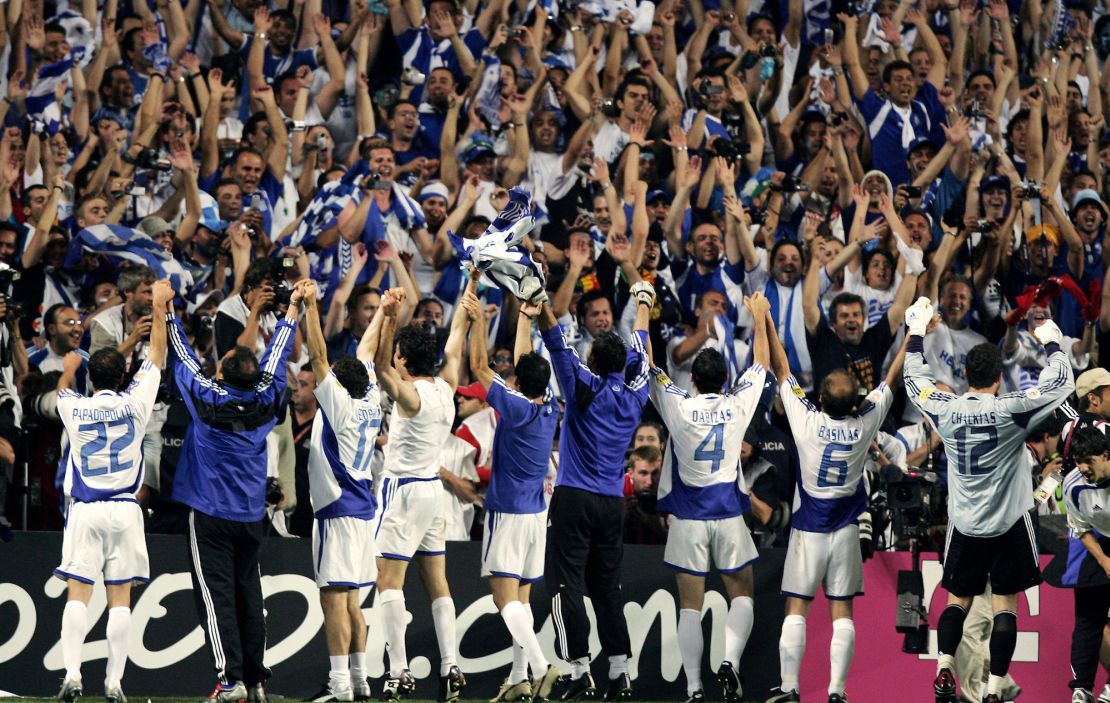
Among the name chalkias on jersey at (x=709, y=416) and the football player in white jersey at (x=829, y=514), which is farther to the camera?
the name chalkias on jersey at (x=709, y=416)

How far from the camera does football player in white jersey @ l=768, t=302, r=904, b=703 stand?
9.90 m

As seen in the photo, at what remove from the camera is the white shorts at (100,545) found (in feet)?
30.6

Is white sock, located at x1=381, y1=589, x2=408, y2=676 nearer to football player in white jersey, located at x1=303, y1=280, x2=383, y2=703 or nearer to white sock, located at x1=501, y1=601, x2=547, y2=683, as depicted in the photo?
football player in white jersey, located at x1=303, y1=280, x2=383, y2=703

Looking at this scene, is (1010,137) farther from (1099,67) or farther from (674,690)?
(674,690)

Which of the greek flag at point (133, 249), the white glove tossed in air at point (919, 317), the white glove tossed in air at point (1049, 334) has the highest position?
the greek flag at point (133, 249)

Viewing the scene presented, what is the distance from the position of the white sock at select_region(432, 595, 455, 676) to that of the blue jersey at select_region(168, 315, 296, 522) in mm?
1299

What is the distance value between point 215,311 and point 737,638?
4.95 m

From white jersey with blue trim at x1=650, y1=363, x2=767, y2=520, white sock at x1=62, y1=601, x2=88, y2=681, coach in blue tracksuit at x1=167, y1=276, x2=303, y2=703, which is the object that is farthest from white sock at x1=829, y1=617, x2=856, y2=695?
white sock at x1=62, y1=601, x2=88, y2=681

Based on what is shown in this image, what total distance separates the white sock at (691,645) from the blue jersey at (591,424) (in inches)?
36.6

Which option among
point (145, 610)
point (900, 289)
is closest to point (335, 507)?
point (145, 610)

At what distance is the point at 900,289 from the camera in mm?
13281

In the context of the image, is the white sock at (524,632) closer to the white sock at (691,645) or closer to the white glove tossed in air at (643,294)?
the white sock at (691,645)

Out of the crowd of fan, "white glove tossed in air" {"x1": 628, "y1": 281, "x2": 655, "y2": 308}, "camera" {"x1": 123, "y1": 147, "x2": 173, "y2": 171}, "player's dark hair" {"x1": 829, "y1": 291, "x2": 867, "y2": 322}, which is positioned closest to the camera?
"white glove tossed in air" {"x1": 628, "y1": 281, "x2": 655, "y2": 308}

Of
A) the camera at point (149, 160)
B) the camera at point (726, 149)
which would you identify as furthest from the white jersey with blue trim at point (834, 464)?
the camera at point (149, 160)
